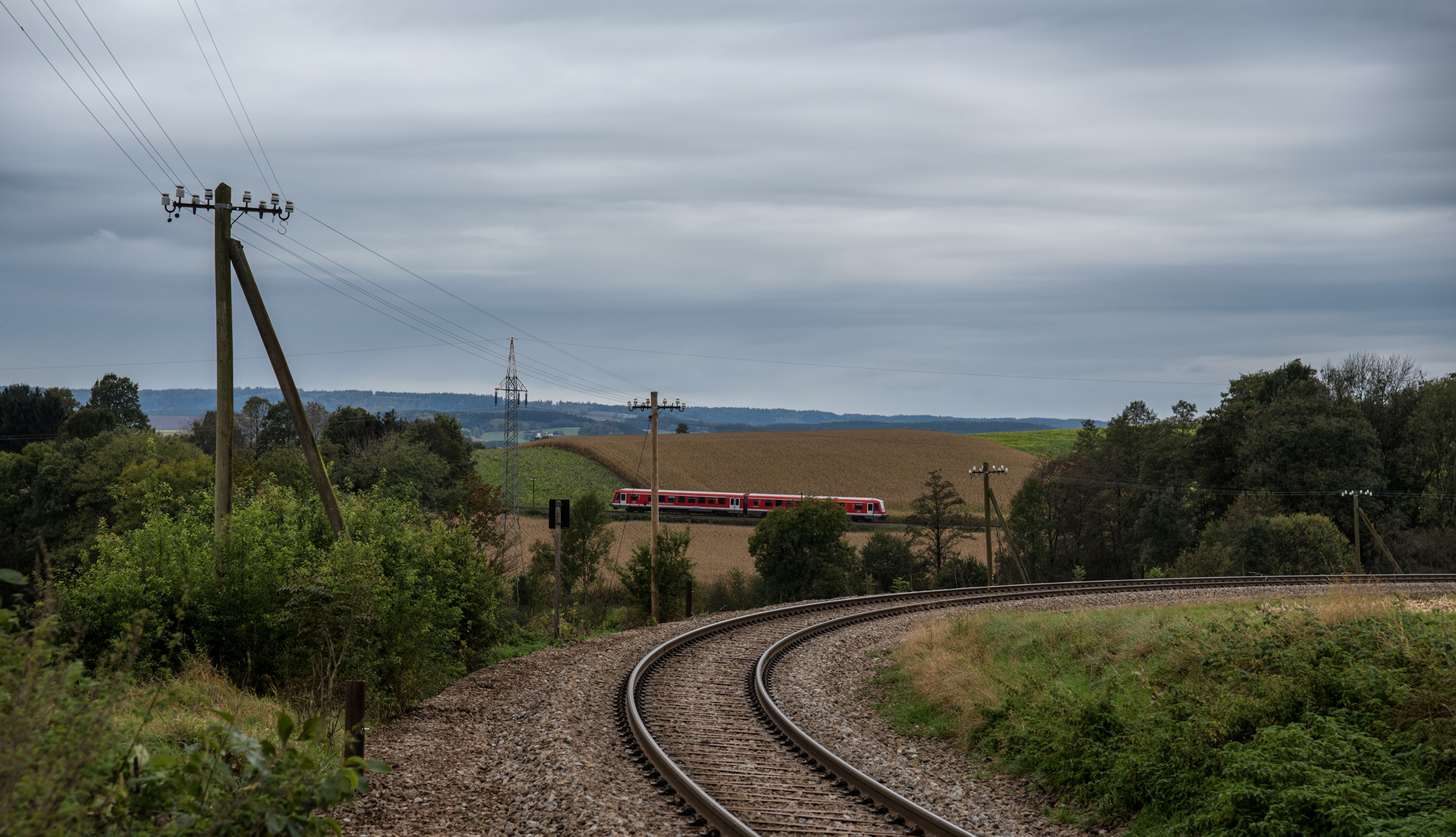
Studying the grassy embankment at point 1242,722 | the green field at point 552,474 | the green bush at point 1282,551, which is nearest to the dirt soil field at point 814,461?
the green field at point 552,474

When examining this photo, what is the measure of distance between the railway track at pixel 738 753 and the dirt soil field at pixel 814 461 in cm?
6305

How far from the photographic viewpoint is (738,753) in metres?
11.1

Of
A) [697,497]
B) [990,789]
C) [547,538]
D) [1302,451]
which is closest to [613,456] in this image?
[697,497]

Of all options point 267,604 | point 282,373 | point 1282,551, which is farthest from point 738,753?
point 1282,551

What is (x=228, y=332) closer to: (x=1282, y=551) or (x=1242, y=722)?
(x=1242, y=722)

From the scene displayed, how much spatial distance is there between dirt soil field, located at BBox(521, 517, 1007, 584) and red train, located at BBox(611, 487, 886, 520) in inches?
79.4

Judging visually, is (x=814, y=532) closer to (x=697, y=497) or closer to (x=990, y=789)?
(x=697, y=497)

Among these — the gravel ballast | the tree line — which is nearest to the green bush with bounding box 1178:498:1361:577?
the tree line

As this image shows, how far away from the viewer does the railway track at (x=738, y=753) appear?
8609mm

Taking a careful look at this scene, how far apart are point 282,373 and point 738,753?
10522 mm

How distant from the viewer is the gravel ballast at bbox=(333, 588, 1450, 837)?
8.62m

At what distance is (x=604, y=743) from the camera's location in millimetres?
11469

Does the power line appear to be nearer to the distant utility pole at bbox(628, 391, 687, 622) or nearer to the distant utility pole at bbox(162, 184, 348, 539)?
the distant utility pole at bbox(628, 391, 687, 622)

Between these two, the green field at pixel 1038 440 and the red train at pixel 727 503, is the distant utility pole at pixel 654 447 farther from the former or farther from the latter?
the green field at pixel 1038 440
